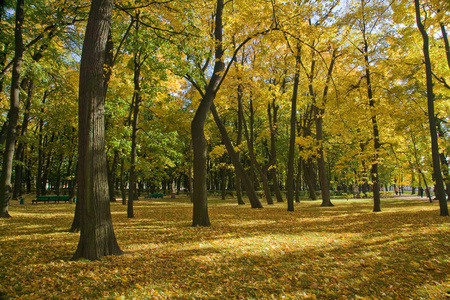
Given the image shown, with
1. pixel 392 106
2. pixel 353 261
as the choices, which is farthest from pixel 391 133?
pixel 353 261

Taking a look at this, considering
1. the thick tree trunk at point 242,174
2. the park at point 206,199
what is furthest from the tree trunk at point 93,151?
the thick tree trunk at point 242,174

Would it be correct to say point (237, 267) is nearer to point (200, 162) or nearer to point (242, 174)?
point (200, 162)

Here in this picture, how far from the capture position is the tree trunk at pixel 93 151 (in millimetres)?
4711

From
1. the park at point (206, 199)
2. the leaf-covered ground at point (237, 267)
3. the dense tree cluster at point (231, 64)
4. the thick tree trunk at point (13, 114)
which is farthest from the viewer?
the thick tree trunk at point (13, 114)

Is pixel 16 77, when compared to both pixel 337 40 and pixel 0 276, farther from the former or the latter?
pixel 337 40

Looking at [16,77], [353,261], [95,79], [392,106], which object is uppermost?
[16,77]

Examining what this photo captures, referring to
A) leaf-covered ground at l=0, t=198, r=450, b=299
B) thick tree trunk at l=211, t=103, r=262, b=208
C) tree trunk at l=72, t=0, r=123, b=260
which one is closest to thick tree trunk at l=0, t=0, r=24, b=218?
leaf-covered ground at l=0, t=198, r=450, b=299

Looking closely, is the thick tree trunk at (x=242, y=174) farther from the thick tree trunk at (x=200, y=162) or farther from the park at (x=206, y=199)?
the thick tree trunk at (x=200, y=162)

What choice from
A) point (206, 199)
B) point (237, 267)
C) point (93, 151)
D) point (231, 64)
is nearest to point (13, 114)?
point (93, 151)

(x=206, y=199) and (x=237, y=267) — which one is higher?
(x=206, y=199)

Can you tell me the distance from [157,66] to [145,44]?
147cm

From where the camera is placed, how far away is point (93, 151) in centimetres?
473

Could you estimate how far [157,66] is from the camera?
9.80 meters

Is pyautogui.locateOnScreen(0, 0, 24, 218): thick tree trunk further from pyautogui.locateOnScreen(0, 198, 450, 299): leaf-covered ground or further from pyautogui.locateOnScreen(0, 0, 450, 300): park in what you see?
pyautogui.locateOnScreen(0, 198, 450, 299): leaf-covered ground
